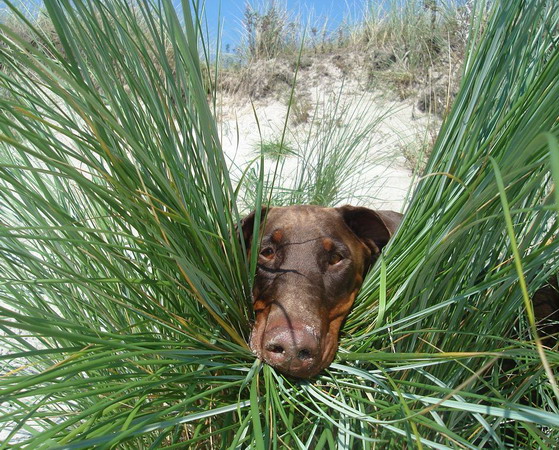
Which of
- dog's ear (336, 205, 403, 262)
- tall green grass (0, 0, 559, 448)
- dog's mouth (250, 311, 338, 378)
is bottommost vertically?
dog's ear (336, 205, 403, 262)

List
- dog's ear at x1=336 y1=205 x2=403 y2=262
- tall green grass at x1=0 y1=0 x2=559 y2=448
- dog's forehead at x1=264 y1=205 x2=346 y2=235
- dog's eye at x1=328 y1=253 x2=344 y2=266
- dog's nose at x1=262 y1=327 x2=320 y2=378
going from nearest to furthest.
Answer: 1. tall green grass at x1=0 y1=0 x2=559 y2=448
2. dog's nose at x1=262 y1=327 x2=320 y2=378
3. dog's eye at x1=328 y1=253 x2=344 y2=266
4. dog's forehead at x1=264 y1=205 x2=346 y2=235
5. dog's ear at x1=336 y1=205 x2=403 y2=262

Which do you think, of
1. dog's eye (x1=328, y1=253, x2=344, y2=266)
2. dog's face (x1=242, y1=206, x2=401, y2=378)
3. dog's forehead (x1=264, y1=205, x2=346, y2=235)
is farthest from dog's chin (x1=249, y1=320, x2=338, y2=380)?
dog's forehead (x1=264, y1=205, x2=346, y2=235)

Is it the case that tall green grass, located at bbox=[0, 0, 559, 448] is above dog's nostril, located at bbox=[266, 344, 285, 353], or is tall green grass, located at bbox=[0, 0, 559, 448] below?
above

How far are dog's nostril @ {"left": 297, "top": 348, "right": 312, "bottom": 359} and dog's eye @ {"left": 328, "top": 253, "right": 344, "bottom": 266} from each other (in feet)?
3.02

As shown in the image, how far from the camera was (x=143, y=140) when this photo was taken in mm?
1737

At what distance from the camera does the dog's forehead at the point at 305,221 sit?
9.46ft

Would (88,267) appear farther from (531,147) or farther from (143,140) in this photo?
(531,147)

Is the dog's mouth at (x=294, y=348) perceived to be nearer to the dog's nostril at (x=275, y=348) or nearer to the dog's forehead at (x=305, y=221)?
the dog's nostril at (x=275, y=348)

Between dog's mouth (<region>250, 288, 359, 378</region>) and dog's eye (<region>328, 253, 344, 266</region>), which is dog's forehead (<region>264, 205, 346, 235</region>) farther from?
dog's mouth (<region>250, 288, 359, 378</region>)

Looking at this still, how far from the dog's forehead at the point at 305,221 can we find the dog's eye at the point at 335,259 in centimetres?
15

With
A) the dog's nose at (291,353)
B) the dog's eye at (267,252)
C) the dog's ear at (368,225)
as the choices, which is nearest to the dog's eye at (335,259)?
the dog's eye at (267,252)

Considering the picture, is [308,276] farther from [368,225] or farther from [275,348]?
[368,225]

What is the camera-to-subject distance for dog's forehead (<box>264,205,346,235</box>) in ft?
9.46

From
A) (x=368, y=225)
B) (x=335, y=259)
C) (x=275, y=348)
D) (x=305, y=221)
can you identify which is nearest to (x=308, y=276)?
(x=335, y=259)
